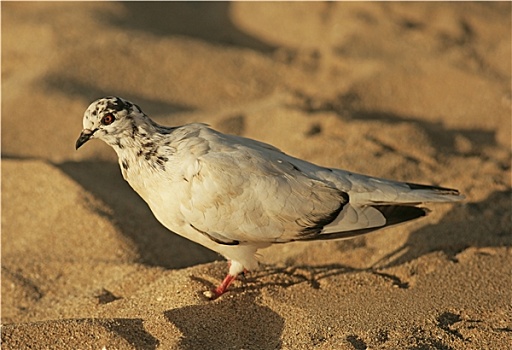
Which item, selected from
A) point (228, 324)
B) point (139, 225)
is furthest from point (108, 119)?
point (139, 225)

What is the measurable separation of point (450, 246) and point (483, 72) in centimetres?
370

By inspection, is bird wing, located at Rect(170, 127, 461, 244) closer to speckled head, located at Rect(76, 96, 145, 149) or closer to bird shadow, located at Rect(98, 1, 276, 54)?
speckled head, located at Rect(76, 96, 145, 149)

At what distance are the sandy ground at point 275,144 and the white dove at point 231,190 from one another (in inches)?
15.2

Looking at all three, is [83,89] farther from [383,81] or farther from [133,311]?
[133,311]

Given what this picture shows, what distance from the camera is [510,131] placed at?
696 cm

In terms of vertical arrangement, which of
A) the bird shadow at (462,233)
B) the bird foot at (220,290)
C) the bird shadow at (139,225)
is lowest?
the bird shadow at (139,225)

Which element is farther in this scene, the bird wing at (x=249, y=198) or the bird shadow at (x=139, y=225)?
the bird shadow at (x=139, y=225)

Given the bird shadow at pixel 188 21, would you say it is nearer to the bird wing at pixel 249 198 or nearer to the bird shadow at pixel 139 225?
the bird shadow at pixel 139 225

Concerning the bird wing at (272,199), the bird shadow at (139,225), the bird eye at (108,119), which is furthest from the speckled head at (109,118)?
the bird shadow at (139,225)

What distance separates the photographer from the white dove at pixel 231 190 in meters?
4.00

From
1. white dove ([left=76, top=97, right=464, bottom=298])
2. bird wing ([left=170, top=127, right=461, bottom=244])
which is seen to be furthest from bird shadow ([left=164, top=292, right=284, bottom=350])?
bird wing ([left=170, top=127, right=461, bottom=244])

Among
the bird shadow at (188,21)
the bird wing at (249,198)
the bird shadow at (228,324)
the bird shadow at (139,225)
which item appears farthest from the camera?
the bird shadow at (188,21)

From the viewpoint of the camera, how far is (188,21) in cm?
1027

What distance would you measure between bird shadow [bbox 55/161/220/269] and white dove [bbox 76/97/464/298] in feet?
3.45
